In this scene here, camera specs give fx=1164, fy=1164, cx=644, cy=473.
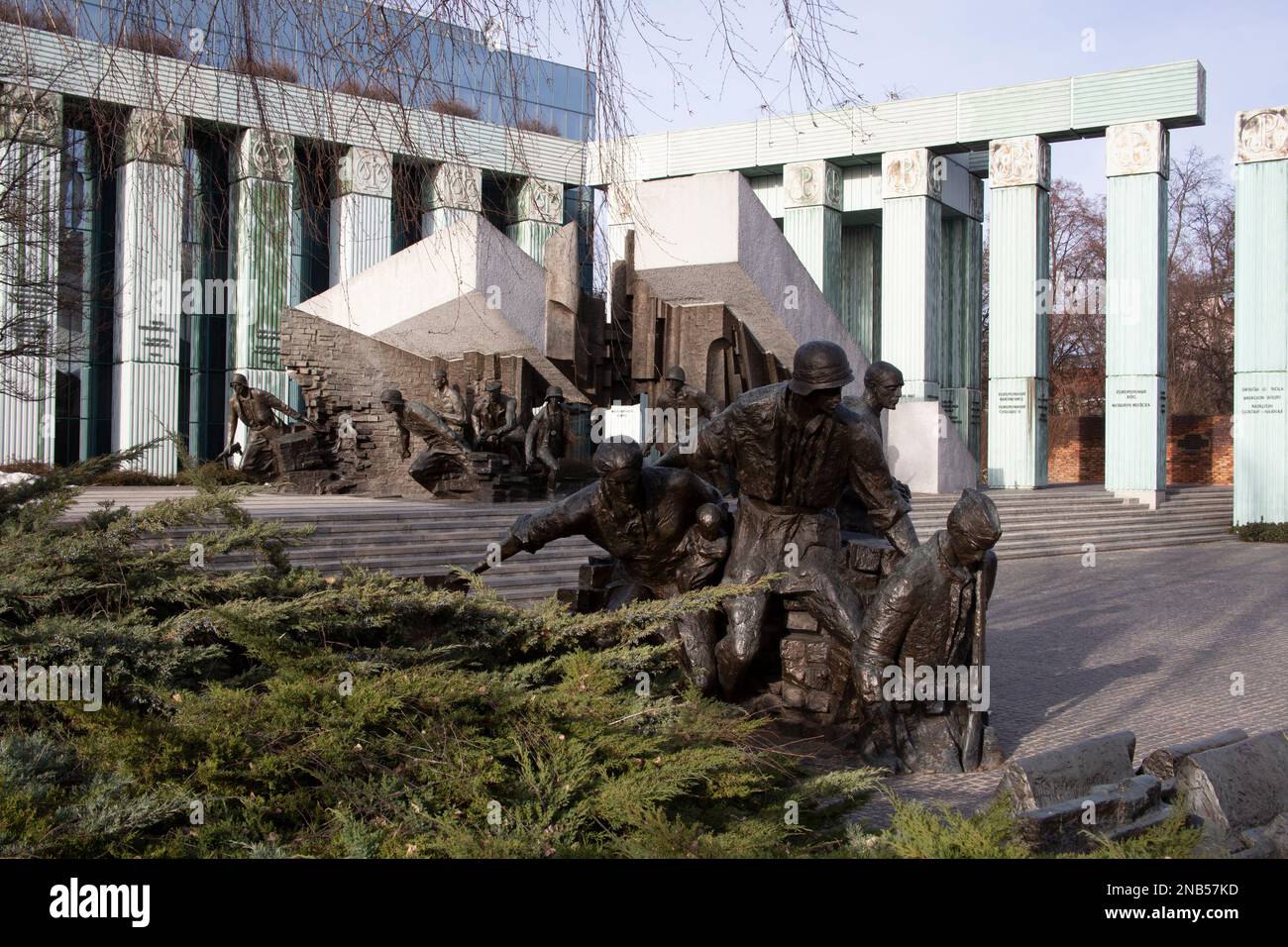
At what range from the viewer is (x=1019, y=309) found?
2428 cm

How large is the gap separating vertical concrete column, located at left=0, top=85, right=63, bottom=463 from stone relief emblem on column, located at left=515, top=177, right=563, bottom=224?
366 cm

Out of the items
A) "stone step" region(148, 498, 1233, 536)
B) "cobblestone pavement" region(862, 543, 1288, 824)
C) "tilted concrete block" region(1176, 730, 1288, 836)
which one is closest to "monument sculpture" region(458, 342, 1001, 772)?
"cobblestone pavement" region(862, 543, 1288, 824)

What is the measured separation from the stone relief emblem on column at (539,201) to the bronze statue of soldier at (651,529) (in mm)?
1673

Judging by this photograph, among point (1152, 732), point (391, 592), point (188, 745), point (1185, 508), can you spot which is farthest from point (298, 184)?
point (1185, 508)

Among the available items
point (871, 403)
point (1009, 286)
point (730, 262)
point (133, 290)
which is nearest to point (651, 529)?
point (871, 403)

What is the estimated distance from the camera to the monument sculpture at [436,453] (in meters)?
15.8

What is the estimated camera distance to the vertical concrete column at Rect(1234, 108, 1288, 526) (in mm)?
19594

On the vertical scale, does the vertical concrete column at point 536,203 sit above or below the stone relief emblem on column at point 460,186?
below

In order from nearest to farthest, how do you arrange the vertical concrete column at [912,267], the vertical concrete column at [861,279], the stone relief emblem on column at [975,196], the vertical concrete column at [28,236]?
the vertical concrete column at [28,236], the vertical concrete column at [912,267], the stone relief emblem on column at [975,196], the vertical concrete column at [861,279]

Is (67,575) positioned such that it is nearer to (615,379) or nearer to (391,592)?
(391,592)

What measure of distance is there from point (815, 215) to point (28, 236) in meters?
16.7

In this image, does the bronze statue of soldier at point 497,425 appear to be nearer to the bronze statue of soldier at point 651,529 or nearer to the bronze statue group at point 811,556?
the bronze statue group at point 811,556

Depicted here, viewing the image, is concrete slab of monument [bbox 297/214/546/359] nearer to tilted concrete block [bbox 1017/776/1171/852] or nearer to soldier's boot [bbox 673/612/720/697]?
soldier's boot [bbox 673/612/720/697]

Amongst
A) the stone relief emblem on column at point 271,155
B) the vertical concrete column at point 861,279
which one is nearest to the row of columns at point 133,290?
the stone relief emblem on column at point 271,155
